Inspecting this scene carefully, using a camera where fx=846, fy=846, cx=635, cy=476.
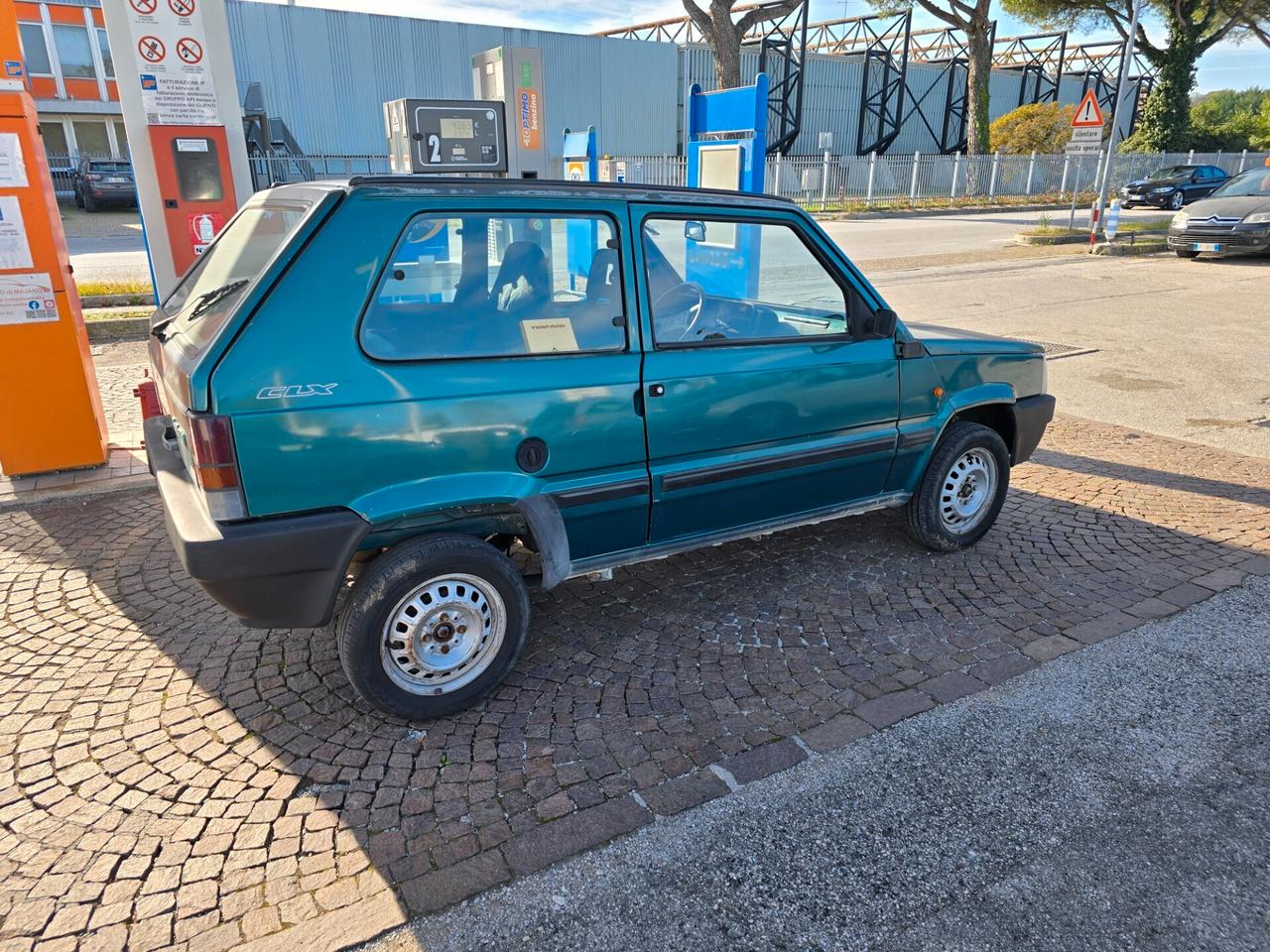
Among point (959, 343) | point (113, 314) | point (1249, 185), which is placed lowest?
point (113, 314)

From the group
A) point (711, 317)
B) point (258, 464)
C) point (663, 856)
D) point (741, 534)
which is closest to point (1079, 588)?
point (741, 534)

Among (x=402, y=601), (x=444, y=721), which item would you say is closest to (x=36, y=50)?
(x=402, y=601)

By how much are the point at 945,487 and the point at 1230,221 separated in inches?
632

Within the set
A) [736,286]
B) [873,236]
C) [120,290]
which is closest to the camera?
[736,286]

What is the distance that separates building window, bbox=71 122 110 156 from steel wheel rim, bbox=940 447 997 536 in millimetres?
38059

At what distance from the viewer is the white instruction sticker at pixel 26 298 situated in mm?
5148

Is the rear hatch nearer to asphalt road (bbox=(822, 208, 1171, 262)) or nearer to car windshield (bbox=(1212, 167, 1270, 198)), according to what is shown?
asphalt road (bbox=(822, 208, 1171, 262))

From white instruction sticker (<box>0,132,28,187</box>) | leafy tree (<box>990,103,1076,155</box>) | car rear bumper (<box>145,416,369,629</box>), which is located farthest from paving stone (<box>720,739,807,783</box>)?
leafy tree (<box>990,103,1076,155</box>)

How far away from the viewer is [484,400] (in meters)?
3.09

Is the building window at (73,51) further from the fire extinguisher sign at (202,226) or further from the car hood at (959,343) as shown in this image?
the car hood at (959,343)

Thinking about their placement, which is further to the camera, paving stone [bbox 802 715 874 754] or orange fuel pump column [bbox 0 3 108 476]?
orange fuel pump column [bbox 0 3 108 476]

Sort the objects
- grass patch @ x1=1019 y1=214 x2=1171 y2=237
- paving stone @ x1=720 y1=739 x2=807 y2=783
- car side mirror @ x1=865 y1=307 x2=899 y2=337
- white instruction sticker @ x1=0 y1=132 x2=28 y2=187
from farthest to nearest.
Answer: grass patch @ x1=1019 y1=214 x2=1171 y2=237, white instruction sticker @ x1=0 y1=132 x2=28 y2=187, car side mirror @ x1=865 y1=307 x2=899 y2=337, paving stone @ x1=720 y1=739 x2=807 y2=783

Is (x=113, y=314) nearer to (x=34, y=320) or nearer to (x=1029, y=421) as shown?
(x=34, y=320)

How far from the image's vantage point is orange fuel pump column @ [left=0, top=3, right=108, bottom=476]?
4.96 meters
